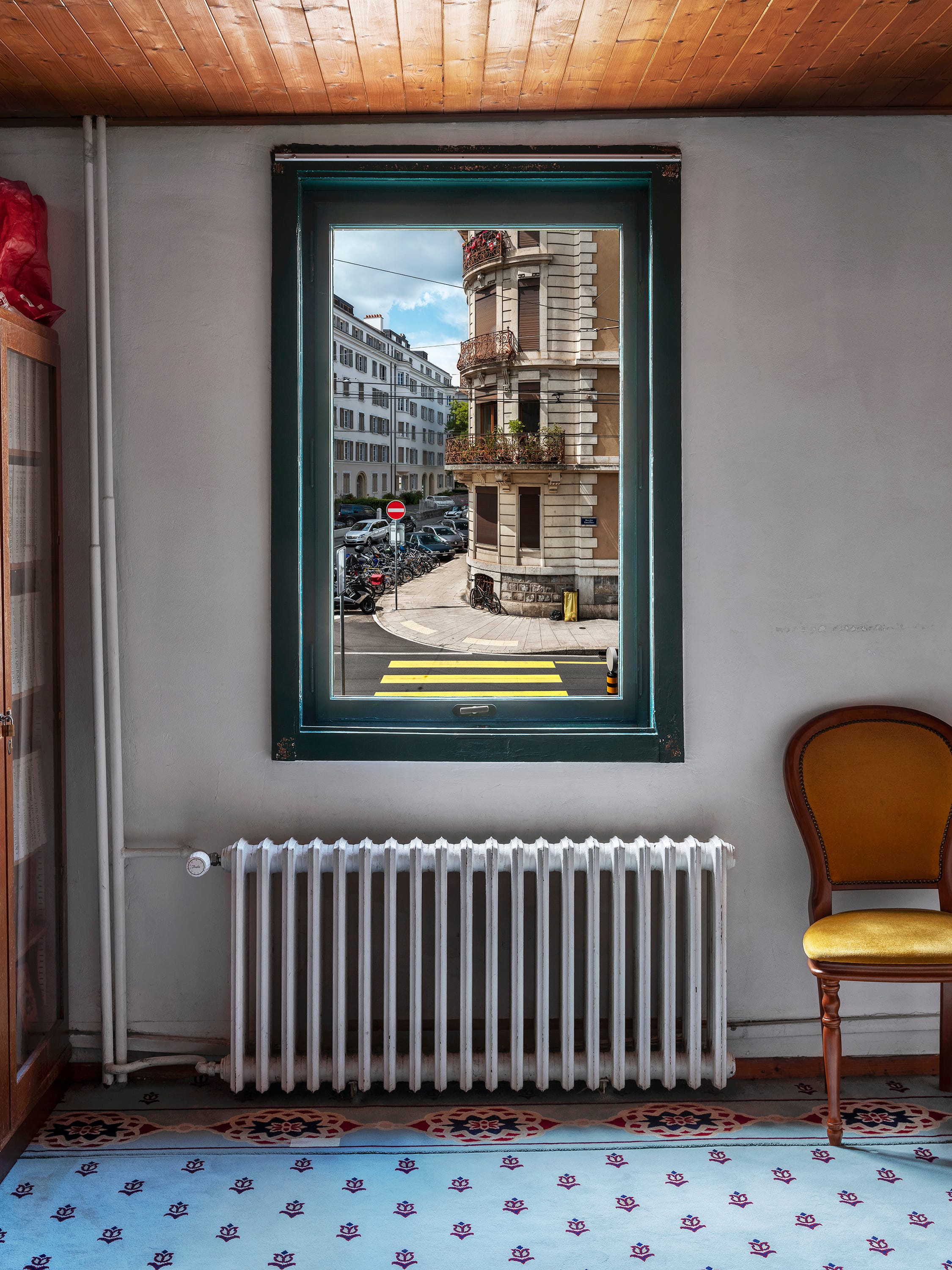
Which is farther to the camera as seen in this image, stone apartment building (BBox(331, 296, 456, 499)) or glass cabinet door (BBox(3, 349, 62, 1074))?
stone apartment building (BBox(331, 296, 456, 499))

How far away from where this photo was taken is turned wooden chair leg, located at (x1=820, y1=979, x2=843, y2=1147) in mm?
2205

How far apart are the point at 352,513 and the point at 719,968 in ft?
5.22

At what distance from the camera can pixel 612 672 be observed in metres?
2.67

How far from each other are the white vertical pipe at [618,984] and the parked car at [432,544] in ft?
3.14

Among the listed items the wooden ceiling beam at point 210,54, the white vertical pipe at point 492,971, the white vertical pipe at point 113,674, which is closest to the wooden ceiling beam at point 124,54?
the wooden ceiling beam at point 210,54

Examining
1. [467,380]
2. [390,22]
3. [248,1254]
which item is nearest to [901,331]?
[467,380]

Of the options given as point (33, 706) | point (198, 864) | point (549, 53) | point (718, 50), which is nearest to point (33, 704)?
point (33, 706)

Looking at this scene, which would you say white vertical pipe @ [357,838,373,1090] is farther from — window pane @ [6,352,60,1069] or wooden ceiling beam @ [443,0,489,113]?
wooden ceiling beam @ [443,0,489,113]

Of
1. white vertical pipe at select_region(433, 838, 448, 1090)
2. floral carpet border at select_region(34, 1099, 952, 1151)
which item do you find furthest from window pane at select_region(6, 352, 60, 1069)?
white vertical pipe at select_region(433, 838, 448, 1090)

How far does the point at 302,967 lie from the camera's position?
8.25ft

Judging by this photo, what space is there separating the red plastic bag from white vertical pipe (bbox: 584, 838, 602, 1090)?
2006 millimetres

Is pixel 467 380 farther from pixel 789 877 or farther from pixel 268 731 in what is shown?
pixel 789 877

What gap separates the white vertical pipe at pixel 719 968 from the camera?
7.77 ft

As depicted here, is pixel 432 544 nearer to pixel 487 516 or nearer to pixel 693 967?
pixel 487 516
